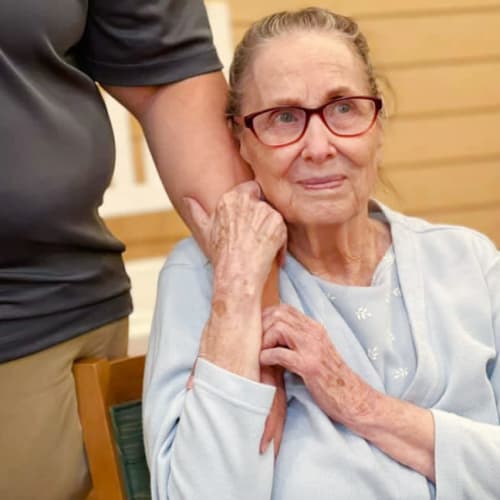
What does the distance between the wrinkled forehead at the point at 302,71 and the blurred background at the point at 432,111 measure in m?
1.92

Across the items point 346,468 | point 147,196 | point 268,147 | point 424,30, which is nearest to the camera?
point 346,468

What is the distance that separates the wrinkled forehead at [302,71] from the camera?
57.3 inches

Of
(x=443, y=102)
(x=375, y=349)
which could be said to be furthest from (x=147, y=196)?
(x=375, y=349)

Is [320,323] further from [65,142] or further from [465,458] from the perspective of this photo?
[65,142]

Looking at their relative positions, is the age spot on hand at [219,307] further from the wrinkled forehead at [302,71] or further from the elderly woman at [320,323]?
the wrinkled forehead at [302,71]

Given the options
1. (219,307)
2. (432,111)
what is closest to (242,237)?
(219,307)

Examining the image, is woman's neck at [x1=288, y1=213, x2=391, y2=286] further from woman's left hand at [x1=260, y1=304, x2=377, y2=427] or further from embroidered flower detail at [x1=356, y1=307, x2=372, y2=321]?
woman's left hand at [x1=260, y1=304, x2=377, y2=427]

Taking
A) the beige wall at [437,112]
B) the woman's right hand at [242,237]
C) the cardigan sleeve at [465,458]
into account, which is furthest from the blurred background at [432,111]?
the cardigan sleeve at [465,458]

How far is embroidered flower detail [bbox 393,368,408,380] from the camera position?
1.49 meters

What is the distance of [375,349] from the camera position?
4.93 feet

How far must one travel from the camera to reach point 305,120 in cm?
145

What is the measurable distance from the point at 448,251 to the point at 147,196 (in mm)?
1470

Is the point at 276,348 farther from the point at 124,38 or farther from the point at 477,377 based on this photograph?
the point at 124,38

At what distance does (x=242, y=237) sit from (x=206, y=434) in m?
0.28
